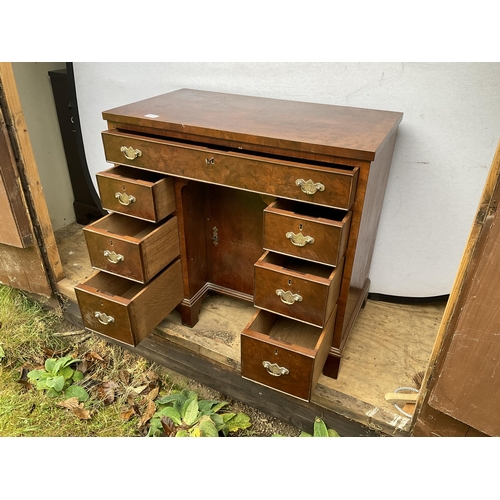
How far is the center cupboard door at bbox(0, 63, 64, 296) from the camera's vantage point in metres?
1.53

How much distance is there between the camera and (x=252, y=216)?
1612 millimetres

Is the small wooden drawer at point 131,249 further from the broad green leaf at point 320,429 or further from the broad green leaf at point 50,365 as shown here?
the broad green leaf at point 320,429

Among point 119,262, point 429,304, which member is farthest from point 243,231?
point 429,304

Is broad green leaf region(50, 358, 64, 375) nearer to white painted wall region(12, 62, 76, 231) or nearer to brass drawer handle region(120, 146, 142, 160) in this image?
white painted wall region(12, 62, 76, 231)

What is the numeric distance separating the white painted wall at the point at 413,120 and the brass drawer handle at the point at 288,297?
666 millimetres

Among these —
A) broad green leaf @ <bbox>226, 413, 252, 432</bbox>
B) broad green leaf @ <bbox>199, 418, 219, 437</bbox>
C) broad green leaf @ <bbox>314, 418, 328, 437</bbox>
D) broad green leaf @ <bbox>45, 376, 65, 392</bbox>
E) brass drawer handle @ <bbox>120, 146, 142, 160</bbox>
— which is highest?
brass drawer handle @ <bbox>120, 146, 142, 160</bbox>

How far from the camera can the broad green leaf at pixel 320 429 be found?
4.80 feet

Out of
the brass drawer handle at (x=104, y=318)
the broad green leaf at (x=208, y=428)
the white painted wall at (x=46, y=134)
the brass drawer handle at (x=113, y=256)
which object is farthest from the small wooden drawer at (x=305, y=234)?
the white painted wall at (x=46, y=134)

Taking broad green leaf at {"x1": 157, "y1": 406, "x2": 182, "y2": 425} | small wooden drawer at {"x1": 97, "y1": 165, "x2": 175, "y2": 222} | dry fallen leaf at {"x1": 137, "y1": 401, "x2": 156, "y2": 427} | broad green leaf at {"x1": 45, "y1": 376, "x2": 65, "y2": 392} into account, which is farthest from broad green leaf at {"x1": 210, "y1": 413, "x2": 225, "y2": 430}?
small wooden drawer at {"x1": 97, "y1": 165, "x2": 175, "y2": 222}

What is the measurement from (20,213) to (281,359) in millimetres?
1186

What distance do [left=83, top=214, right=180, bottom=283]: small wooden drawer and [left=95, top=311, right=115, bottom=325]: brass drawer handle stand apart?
5.8 inches

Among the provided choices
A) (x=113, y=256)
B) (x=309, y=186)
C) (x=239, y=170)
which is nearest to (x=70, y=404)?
(x=113, y=256)
